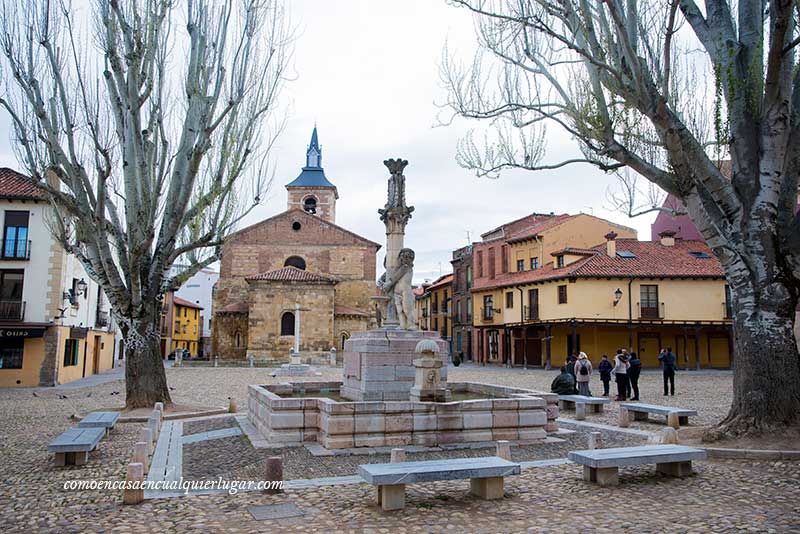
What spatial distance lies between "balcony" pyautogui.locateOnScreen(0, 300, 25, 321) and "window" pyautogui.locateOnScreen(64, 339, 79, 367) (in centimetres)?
229

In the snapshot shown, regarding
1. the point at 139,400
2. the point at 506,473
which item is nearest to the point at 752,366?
the point at 506,473

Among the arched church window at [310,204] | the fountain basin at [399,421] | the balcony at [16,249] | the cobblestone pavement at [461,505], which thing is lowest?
the cobblestone pavement at [461,505]

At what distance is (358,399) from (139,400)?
212 inches

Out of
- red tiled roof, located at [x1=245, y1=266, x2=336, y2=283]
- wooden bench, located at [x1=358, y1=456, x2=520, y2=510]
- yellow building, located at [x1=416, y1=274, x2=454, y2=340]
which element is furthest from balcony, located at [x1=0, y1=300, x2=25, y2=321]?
yellow building, located at [x1=416, y1=274, x2=454, y2=340]

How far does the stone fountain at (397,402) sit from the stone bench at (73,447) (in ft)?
7.80

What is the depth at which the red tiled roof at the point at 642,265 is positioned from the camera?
3155 cm

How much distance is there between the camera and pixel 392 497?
5742 millimetres

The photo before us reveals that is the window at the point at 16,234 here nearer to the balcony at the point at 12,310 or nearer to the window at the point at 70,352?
the balcony at the point at 12,310

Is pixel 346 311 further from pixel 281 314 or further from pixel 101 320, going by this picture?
pixel 101 320

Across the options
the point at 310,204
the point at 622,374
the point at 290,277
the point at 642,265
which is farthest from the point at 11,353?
the point at 310,204

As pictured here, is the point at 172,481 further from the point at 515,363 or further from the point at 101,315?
the point at 515,363

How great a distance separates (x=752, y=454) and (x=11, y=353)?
23.3 metres

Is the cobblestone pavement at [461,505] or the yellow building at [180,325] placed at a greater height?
the yellow building at [180,325]

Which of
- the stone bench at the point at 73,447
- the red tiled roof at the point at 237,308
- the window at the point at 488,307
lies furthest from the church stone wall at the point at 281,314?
the stone bench at the point at 73,447
